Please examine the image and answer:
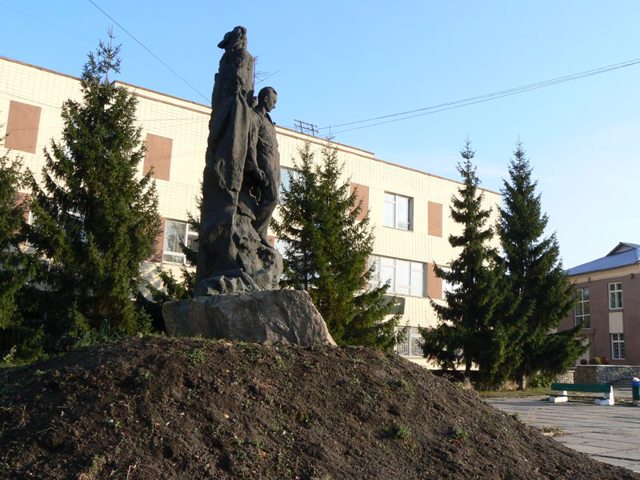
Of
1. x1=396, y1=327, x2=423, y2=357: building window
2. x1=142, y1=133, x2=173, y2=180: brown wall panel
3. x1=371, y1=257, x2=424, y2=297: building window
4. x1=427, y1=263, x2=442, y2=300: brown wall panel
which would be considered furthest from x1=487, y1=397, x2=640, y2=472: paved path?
x1=142, y1=133, x2=173, y2=180: brown wall panel

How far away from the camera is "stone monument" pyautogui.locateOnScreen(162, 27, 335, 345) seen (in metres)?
6.88

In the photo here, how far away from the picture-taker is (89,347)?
20.0 ft

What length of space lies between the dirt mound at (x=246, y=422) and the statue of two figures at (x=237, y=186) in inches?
74.1

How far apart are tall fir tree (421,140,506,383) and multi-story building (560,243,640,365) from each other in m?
18.9

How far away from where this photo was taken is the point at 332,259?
18.4 m

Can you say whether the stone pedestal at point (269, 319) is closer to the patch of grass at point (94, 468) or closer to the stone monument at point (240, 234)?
the stone monument at point (240, 234)

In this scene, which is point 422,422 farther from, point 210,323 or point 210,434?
point 210,323

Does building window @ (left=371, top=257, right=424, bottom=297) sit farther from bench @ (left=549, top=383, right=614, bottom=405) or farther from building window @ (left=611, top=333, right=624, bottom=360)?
building window @ (left=611, top=333, right=624, bottom=360)

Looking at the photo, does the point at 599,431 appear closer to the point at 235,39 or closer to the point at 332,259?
the point at 235,39

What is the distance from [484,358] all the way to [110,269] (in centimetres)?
1278

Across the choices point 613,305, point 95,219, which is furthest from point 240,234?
point 613,305

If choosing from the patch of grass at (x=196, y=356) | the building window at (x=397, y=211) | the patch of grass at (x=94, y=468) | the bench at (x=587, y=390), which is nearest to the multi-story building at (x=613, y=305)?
the building window at (x=397, y=211)

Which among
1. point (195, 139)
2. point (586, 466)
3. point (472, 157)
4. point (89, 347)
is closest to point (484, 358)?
point (472, 157)

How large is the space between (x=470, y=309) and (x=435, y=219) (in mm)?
8020
